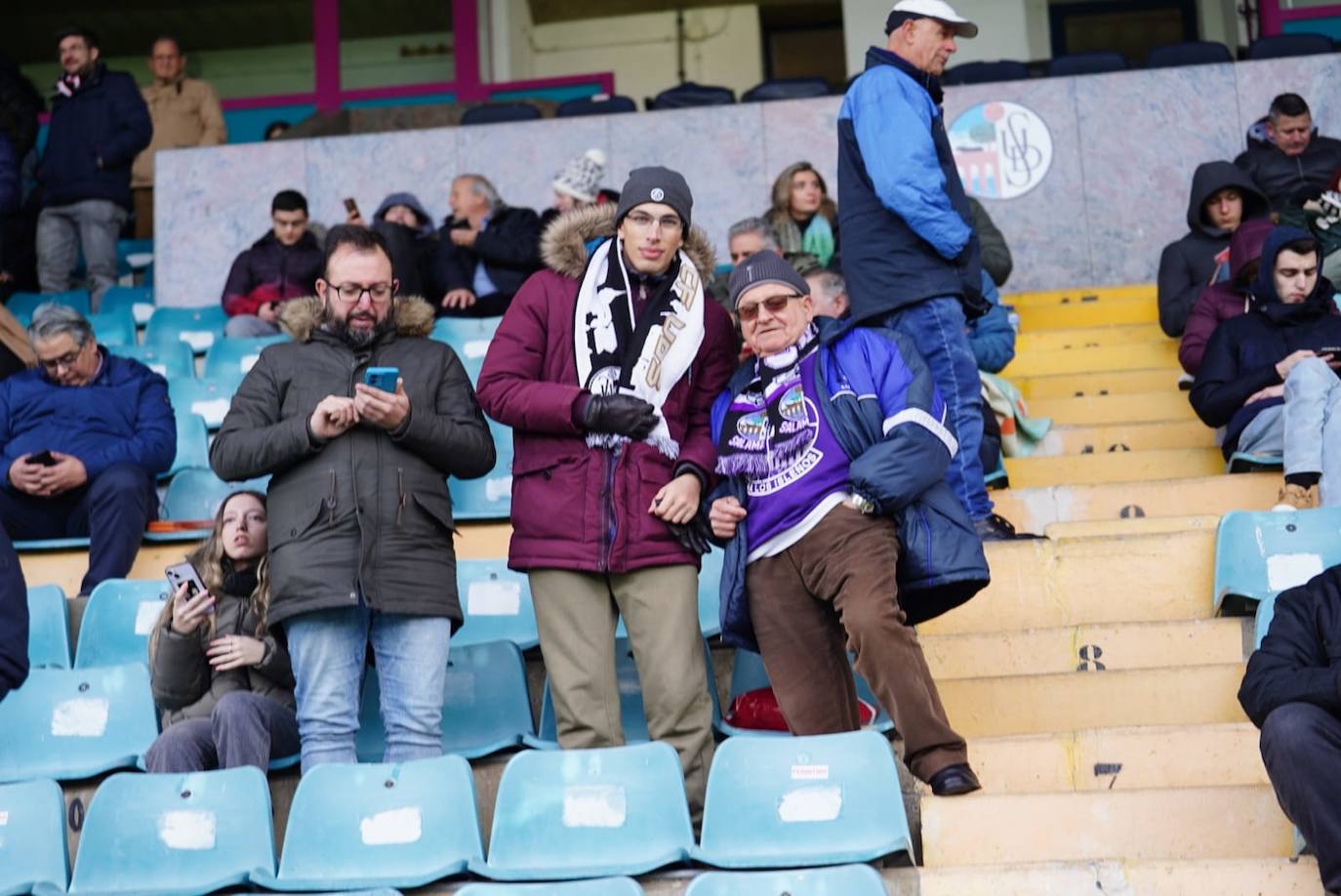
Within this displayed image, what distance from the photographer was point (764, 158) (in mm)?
9164

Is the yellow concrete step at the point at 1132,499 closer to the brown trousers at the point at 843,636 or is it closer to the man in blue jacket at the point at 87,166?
the brown trousers at the point at 843,636

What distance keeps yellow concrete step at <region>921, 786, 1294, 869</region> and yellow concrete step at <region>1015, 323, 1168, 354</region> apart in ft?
12.7

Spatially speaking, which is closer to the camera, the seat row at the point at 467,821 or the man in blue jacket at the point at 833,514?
the seat row at the point at 467,821

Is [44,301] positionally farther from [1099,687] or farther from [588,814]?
[1099,687]

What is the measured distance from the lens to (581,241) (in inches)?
176

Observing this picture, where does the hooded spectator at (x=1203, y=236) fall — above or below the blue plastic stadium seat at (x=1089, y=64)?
below

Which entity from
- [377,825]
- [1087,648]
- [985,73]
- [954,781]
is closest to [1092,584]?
[1087,648]

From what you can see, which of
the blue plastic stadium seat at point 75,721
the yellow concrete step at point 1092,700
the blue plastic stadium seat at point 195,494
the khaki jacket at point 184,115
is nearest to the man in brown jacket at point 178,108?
the khaki jacket at point 184,115

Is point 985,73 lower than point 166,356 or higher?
higher

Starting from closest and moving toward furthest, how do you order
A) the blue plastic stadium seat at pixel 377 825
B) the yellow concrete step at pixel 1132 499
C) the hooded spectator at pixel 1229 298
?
the blue plastic stadium seat at pixel 377 825, the yellow concrete step at pixel 1132 499, the hooded spectator at pixel 1229 298

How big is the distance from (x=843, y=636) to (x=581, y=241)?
111cm

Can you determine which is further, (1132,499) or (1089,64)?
(1089,64)

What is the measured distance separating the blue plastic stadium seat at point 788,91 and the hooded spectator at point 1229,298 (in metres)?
3.32

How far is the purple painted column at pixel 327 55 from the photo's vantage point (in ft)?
40.4
